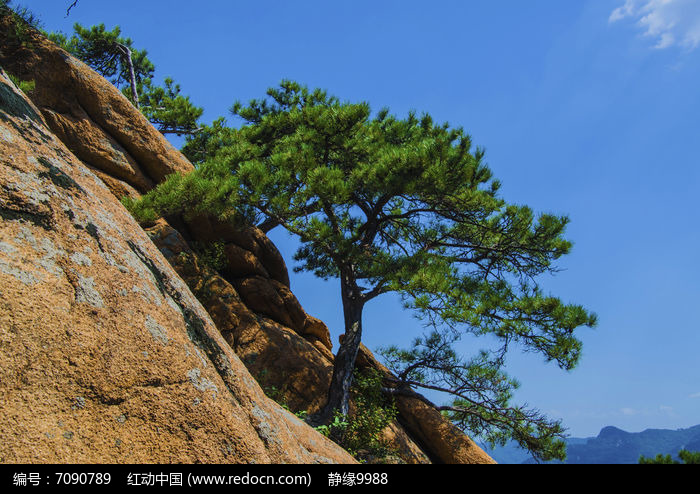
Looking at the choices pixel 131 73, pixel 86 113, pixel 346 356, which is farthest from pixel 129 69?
pixel 346 356

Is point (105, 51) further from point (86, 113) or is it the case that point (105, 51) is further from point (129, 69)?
point (86, 113)

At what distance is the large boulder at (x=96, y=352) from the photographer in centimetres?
166

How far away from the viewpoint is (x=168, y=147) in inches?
350

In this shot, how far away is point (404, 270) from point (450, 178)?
5.94 ft

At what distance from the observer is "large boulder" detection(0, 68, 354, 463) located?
5.44ft

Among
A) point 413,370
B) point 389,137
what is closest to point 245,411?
point 413,370

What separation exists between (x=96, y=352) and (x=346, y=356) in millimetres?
6198

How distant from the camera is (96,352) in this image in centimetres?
189

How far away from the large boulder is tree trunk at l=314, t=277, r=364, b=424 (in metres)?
4.76

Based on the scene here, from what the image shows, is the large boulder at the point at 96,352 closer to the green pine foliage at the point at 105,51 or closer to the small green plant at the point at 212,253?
the small green plant at the point at 212,253

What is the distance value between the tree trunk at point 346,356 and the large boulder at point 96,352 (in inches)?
187

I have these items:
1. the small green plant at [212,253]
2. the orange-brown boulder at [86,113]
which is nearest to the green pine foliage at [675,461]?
the small green plant at [212,253]

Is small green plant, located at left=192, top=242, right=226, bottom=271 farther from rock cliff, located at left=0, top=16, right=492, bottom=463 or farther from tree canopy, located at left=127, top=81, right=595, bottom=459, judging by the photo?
rock cliff, located at left=0, top=16, right=492, bottom=463

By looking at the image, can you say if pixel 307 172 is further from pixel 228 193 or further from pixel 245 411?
pixel 245 411
